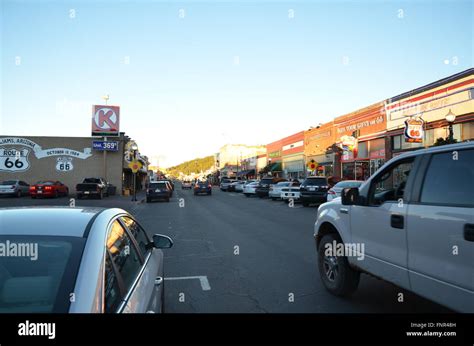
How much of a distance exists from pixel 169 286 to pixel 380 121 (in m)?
25.7

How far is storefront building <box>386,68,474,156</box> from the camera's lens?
64.5 ft

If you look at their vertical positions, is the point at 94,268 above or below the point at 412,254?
above

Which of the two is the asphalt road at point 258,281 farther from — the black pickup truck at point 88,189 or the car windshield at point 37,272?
the black pickup truck at point 88,189

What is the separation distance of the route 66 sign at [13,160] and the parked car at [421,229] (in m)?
35.7

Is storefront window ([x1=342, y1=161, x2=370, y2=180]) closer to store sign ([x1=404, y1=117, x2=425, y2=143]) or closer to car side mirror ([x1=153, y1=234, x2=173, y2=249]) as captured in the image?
store sign ([x1=404, y1=117, x2=425, y2=143])

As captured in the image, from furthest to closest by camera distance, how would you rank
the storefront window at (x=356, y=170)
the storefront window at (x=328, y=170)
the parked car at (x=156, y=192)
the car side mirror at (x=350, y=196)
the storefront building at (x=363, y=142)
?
the storefront window at (x=328, y=170) < the storefront window at (x=356, y=170) < the storefront building at (x=363, y=142) < the parked car at (x=156, y=192) < the car side mirror at (x=350, y=196)

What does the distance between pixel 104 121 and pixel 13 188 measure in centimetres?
988

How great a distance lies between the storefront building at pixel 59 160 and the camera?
3344 cm

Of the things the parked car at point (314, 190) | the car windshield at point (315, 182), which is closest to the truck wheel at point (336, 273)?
the parked car at point (314, 190)

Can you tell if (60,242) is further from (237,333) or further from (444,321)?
(444,321)

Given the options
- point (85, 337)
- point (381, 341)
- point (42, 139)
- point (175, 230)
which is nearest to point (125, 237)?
point (85, 337)

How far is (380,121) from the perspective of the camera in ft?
90.1

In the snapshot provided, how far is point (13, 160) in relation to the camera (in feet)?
110

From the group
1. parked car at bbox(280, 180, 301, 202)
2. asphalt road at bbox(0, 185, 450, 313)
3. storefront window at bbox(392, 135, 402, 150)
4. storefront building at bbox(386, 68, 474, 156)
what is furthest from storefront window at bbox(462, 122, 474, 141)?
asphalt road at bbox(0, 185, 450, 313)
